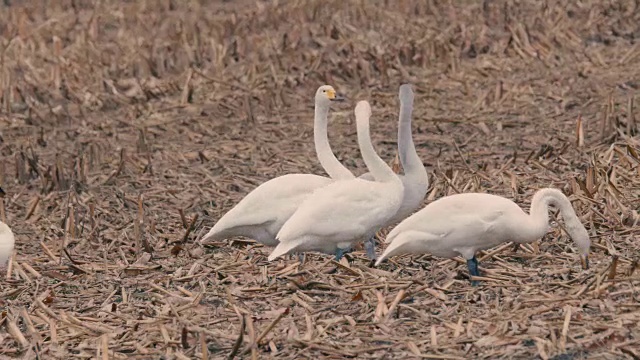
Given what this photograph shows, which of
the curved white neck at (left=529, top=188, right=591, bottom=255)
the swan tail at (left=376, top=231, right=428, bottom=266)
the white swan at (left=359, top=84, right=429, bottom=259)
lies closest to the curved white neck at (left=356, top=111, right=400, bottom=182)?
the white swan at (left=359, top=84, right=429, bottom=259)

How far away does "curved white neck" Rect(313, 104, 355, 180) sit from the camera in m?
8.72

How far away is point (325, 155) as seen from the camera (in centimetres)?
881

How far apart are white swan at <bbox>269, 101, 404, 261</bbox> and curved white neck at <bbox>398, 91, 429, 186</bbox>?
0.28 meters

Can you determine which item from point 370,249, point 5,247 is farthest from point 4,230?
point 370,249

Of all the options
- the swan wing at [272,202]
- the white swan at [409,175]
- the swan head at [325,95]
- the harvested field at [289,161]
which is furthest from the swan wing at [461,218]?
the swan head at [325,95]

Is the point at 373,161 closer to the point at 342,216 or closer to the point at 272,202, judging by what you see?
the point at 342,216

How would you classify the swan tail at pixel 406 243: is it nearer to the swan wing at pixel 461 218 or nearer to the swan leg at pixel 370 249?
the swan wing at pixel 461 218

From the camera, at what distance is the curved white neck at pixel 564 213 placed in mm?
7508

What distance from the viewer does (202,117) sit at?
12.6m

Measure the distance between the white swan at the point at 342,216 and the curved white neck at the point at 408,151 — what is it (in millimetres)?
276

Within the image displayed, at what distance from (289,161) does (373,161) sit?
10.4 feet

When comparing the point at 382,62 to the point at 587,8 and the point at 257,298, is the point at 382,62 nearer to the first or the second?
the point at 587,8

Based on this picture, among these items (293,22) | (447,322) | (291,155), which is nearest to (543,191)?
(447,322)

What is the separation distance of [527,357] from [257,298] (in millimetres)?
1837
